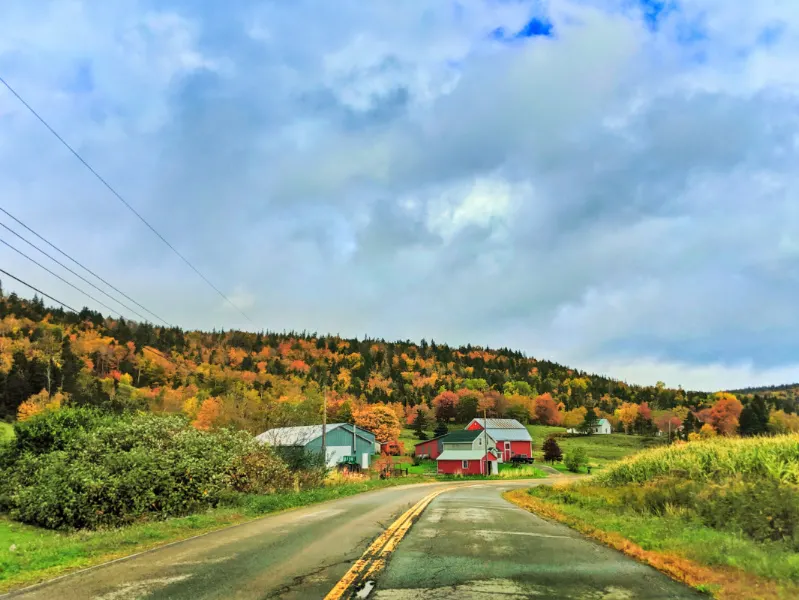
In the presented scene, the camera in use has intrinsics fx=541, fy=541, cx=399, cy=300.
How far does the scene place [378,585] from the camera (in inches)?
284

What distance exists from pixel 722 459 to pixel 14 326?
17260 centimetres

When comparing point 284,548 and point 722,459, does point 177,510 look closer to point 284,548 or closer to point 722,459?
point 284,548

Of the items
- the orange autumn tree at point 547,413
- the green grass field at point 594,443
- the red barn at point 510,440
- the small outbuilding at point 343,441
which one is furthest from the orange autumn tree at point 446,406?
the small outbuilding at point 343,441

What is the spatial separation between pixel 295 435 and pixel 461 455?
112ft

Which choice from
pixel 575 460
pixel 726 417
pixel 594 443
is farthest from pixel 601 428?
pixel 575 460

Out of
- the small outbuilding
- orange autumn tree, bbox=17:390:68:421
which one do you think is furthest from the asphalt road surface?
orange autumn tree, bbox=17:390:68:421

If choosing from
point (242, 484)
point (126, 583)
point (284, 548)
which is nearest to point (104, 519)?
point (242, 484)

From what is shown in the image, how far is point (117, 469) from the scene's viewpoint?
19.3 m

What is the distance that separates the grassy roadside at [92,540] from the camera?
945 centimetres

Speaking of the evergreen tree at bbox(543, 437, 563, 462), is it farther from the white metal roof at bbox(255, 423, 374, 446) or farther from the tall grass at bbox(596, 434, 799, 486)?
the tall grass at bbox(596, 434, 799, 486)

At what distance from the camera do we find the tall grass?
1562cm

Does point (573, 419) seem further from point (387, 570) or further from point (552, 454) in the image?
point (387, 570)

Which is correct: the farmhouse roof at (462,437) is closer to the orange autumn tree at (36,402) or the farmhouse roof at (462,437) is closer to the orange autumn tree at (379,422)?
the orange autumn tree at (379,422)

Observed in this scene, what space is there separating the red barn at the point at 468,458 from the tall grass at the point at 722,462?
57.8 m
